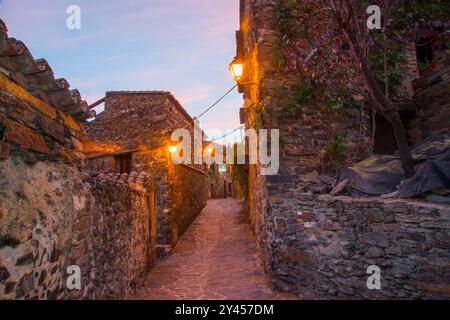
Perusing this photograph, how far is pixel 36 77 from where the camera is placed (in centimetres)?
277

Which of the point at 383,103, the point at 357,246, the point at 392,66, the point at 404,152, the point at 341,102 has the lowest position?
the point at 357,246

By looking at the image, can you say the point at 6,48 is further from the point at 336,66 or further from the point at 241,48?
the point at 241,48

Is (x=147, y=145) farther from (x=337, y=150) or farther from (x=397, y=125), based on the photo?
(x=397, y=125)

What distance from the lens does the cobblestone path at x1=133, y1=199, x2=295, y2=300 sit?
599 cm

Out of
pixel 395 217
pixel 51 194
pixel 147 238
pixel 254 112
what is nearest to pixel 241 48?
pixel 254 112

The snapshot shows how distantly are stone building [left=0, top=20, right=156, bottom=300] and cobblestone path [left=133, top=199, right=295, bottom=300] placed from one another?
2283 millimetres

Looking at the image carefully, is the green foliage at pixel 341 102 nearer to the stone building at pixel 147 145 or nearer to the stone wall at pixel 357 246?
the stone wall at pixel 357 246

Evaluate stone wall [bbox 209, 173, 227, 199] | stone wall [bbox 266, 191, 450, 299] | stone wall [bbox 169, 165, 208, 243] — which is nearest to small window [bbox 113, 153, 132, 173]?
stone wall [bbox 169, 165, 208, 243]

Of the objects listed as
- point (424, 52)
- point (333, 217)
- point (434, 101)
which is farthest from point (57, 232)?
point (424, 52)

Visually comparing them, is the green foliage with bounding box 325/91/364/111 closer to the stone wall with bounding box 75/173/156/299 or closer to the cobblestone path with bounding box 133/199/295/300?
the cobblestone path with bounding box 133/199/295/300

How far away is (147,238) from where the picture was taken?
7.52 m

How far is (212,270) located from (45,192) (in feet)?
19.2

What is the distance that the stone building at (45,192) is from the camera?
7.30 ft

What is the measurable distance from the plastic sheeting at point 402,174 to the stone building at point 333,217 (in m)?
0.37
